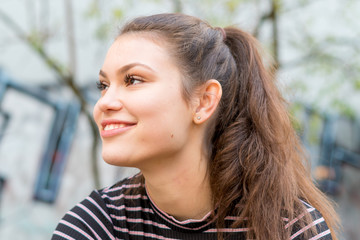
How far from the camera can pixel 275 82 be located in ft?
7.59

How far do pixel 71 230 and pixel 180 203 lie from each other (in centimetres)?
49

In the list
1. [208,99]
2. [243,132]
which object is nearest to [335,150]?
[243,132]

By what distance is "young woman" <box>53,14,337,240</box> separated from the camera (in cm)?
179

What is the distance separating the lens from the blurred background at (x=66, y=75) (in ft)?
16.9

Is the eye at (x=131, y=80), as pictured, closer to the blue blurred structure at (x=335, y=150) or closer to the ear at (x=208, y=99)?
the ear at (x=208, y=99)

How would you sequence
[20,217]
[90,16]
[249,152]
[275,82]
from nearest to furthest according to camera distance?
1. [249,152]
2. [275,82]
3. [90,16]
4. [20,217]

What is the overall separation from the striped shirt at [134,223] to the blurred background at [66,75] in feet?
9.28

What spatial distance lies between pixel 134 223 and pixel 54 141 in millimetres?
4158

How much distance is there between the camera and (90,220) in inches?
75.4

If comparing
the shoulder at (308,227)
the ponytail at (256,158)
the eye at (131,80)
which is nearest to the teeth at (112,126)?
the eye at (131,80)

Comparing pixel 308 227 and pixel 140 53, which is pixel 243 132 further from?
pixel 140 53

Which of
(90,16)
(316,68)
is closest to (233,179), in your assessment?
(90,16)

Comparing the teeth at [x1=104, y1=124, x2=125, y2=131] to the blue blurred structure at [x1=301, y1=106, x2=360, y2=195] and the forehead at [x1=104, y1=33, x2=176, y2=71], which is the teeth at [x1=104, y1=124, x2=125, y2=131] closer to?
the forehead at [x1=104, y1=33, x2=176, y2=71]

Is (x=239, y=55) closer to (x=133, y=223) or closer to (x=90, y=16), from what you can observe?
(x=133, y=223)
